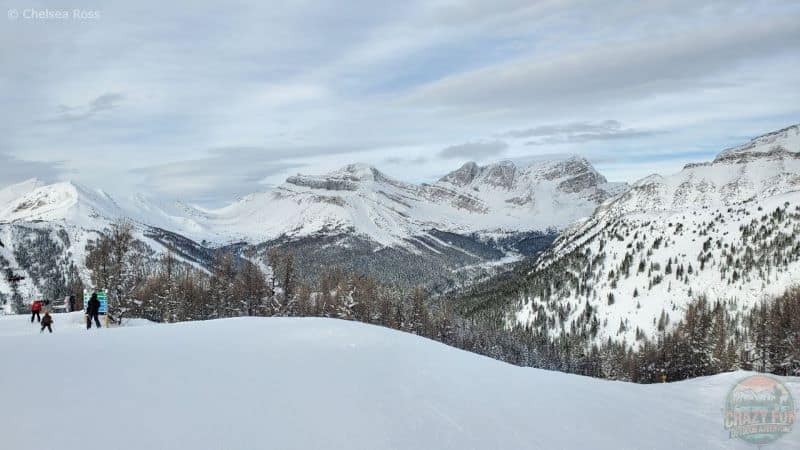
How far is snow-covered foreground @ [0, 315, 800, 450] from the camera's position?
10289 mm

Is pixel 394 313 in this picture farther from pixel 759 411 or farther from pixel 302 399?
pixel 302 399

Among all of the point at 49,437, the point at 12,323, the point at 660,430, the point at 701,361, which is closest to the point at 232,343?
the point at 49,437

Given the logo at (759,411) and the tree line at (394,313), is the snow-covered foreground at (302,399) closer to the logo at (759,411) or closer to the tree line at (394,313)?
the logo at (759,411)

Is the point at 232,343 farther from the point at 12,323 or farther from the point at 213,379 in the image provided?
the point at 12,323

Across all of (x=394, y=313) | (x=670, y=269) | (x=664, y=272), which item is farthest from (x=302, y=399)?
(x=664, y=272)

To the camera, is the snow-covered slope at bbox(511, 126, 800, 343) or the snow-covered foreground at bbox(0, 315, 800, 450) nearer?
the snow-covered foreground at bbox(0, 315, 800, 450)

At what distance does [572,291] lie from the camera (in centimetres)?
15712

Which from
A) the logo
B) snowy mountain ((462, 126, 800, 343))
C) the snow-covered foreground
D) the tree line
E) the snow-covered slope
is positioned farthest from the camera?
the snow-covered slope

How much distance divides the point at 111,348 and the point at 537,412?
40.9ft

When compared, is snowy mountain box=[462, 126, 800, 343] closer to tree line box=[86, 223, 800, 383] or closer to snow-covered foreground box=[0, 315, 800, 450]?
tree line box=[86, 223, 800, 383]

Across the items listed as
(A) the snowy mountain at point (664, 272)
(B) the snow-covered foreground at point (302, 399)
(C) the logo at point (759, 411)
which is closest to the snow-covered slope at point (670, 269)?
(A) the snowy mountain at point (664, 272)

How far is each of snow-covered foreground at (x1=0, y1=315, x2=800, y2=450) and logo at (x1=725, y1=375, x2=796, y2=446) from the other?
1.50ft

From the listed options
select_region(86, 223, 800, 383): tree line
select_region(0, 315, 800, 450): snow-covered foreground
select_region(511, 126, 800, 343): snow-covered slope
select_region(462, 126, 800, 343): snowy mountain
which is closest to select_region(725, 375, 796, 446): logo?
select_region(0, 315, 800, 450): snow-covered foreground

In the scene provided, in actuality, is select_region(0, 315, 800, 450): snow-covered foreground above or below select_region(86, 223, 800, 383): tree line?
above
